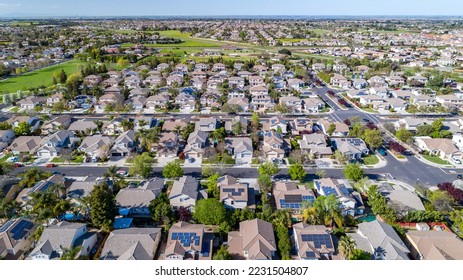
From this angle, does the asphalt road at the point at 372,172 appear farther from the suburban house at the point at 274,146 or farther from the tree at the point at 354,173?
the suburban house at the point at 274,146

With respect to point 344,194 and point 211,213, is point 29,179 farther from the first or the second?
point 344,194

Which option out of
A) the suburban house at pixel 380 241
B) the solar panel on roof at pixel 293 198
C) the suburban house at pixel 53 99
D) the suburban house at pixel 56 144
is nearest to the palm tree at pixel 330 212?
the suburban house at pixel 380 241

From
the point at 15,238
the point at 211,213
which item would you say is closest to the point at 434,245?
the point at 211,213

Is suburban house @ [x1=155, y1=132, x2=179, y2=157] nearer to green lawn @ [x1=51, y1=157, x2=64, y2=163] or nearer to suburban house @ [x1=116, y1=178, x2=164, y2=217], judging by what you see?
suburban house @ [x1=116, y1=178, x2=164, y2=217]

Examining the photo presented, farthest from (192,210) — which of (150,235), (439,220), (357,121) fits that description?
(357,121)
